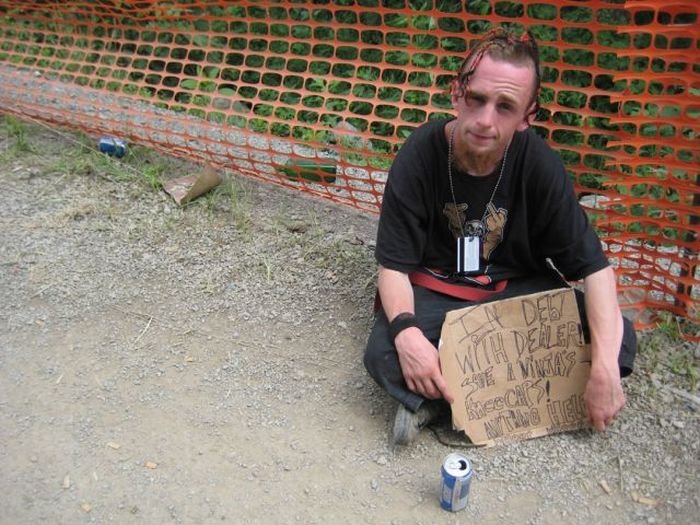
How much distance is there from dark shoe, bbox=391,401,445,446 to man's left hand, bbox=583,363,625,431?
54 centimetres

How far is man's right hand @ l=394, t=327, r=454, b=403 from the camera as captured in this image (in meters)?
2.48

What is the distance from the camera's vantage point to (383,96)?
4980 millimetres

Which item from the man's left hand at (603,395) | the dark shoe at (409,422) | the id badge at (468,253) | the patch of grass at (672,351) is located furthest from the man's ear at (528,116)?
the patch of grass at (672,351)

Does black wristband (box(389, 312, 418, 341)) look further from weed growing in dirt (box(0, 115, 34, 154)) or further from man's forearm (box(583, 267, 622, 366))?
weed growing in dirt (box(0, 115, 34, 154))

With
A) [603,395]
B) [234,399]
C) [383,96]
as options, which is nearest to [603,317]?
[603,395]

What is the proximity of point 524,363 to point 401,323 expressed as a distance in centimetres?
49

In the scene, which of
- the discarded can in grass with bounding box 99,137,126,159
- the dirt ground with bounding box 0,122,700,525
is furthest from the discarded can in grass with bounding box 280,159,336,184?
the discarded can in grass with bounding box 99,137,126,159

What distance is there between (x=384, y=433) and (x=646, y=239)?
1.41 metres

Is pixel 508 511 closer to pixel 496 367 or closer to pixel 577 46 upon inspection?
pixel 496 367

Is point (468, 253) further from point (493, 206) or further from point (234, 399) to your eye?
point (234, 399)

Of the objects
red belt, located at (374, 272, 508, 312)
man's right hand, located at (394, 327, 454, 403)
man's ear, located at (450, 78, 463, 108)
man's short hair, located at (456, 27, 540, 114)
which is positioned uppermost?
man's short hair, located at (456, 27, 540, 114)

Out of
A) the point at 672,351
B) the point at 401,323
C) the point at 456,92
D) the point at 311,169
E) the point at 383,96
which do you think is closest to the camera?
the point at 456,92

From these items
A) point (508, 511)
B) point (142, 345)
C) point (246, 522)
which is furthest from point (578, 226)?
point (142, 345)

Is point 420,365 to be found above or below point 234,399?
above
